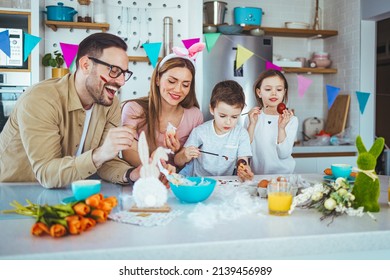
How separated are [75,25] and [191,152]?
197 cm

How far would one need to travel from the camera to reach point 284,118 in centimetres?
272

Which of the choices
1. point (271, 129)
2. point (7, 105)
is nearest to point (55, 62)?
point (7, 105)

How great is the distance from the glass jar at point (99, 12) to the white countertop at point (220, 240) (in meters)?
2.57

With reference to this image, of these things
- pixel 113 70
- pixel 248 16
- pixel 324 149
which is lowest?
pixel 324 149

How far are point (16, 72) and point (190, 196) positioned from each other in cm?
262

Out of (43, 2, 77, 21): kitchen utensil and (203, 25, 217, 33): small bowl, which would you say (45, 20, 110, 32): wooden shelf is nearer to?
(43, 2, 77, 21): kitchen utensil

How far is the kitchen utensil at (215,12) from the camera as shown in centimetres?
431

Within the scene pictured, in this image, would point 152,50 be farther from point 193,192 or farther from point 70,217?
point 70,217

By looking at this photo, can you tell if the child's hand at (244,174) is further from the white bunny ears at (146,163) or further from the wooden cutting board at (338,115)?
the wooden cutting board at (338,115)

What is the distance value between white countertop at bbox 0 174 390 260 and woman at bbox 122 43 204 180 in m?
0.96

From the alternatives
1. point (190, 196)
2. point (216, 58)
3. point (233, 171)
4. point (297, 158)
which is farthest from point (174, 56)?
point (297, 158)
